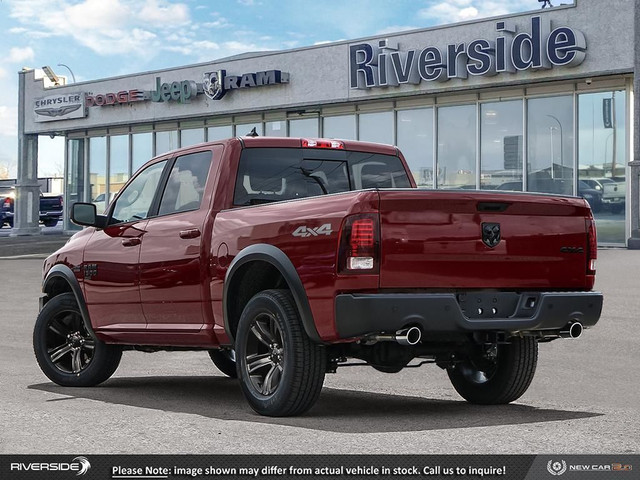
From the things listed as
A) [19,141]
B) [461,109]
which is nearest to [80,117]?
[19,141]

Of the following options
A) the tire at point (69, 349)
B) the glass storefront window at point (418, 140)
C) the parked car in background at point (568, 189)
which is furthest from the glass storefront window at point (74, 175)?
the tire at point (69, 349)

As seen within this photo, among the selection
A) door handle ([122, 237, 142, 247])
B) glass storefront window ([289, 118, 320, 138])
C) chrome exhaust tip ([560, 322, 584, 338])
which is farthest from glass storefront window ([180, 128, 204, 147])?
chrome exhaust tip ([560, 322, 584, 338])

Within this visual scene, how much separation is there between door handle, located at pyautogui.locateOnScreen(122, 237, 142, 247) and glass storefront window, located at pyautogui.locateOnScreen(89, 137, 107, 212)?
114 ft

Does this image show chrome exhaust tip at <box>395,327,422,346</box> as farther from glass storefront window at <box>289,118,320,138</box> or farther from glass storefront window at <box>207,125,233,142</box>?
glass storefront window at <box>207,125,233,142</box>

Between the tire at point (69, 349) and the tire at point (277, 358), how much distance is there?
7.71 feet

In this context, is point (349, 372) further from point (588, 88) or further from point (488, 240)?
point (588, 88)

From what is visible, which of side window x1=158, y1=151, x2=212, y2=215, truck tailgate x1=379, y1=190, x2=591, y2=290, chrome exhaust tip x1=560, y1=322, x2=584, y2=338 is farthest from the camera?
side window x1=158, y1=151, x2=212, y2=215

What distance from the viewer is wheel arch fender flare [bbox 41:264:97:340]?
31.3 feet

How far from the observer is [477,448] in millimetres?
6090

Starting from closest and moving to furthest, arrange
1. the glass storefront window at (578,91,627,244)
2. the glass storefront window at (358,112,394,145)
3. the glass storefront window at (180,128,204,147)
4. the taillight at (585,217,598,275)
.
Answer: the taillight at (585,217,598,275), the glass storefront window at (578,91,627,244), the glass storefront window at (358,112,394,145), the glass storefront window at (180,128,204,147)

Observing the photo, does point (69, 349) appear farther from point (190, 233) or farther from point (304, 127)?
point (304, 127)

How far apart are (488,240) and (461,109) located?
2459 centimetres

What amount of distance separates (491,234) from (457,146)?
24497 mm
